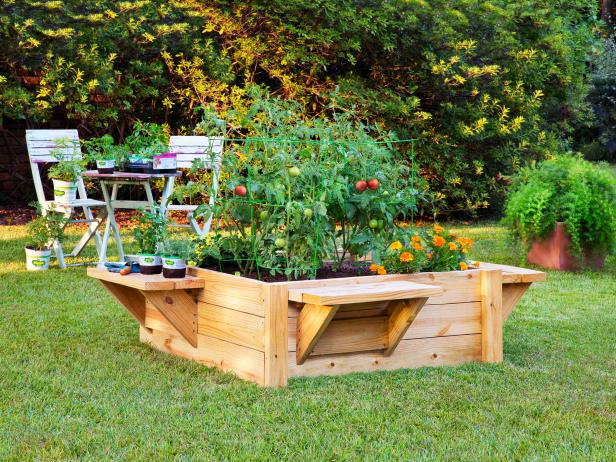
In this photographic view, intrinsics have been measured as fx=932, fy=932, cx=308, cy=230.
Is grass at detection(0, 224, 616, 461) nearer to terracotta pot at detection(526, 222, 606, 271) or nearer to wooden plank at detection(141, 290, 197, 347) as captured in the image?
wooden plank at detection(141, 290, 197, 347)

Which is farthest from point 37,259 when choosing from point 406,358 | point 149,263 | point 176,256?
point 406,358

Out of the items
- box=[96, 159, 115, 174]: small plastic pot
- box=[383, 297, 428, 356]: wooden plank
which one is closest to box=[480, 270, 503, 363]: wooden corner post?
box=[383, 297, 428, 356]: wooden plank

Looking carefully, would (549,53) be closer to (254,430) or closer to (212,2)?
(212,2)

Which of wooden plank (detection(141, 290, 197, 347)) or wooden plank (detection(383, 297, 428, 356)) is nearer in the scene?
wooden plank (detection(383, 297, 428, 356))

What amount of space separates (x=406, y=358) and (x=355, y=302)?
1.85 feet

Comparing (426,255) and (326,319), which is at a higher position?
(426,255)

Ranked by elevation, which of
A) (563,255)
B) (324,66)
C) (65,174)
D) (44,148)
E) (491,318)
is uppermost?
(324,66)

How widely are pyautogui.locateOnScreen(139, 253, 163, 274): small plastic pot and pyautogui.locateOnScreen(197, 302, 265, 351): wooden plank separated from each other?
10.2 inches

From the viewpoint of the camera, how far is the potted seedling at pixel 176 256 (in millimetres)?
4020

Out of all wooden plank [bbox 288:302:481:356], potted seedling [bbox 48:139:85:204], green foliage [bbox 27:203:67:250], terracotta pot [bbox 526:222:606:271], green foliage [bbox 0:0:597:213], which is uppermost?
green foliage [bbox 0:0:597:213]

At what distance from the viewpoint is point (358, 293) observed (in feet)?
12.0

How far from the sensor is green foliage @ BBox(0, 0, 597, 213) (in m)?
8.65

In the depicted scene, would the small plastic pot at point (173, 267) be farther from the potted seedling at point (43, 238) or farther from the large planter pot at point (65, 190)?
the large planter pot at point (65, 190)

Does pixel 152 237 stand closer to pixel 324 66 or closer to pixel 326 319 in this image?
pixel 326 319
